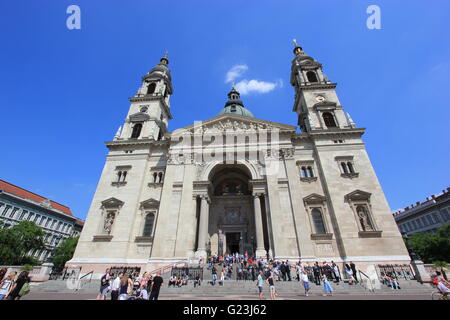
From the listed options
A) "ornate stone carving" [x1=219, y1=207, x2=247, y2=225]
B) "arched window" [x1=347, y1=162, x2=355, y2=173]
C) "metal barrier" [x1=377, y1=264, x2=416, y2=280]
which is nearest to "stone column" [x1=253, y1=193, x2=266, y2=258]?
"ornate stone carving" [x1=219, y1=207, x2=247, y2=225]

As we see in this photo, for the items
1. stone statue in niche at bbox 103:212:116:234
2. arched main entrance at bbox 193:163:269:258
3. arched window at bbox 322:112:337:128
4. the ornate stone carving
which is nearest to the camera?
stone statue in niche at bbox 103:212:116:234

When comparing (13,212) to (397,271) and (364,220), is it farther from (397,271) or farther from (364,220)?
(397,271)

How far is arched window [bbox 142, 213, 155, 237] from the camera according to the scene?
22423 mm

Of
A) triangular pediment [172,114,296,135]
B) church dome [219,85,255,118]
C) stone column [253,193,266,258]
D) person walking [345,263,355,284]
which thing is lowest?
person walking [345,263,355,284]

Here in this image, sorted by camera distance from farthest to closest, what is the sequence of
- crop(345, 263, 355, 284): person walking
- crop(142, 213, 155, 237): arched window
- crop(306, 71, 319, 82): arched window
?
crop(306, 71, 319, 82): arched window → crop(142, 213, 155, 237): arched window → crop(345, 263, 355, 284): person walking

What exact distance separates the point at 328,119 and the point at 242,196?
15547mm

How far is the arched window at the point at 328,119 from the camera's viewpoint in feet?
93.1

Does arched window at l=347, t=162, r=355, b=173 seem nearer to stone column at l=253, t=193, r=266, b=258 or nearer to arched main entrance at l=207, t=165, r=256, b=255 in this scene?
stone column at l=253, t=193, r=266, b=258

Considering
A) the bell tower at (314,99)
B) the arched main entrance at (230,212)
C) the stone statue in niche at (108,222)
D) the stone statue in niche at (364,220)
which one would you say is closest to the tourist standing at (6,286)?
the arched main entrance at (230,212)

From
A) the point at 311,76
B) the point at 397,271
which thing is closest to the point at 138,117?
the point at 311,76

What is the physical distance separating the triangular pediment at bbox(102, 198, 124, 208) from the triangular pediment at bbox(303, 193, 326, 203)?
19593 millimetres

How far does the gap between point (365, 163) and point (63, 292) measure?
2906 cm
